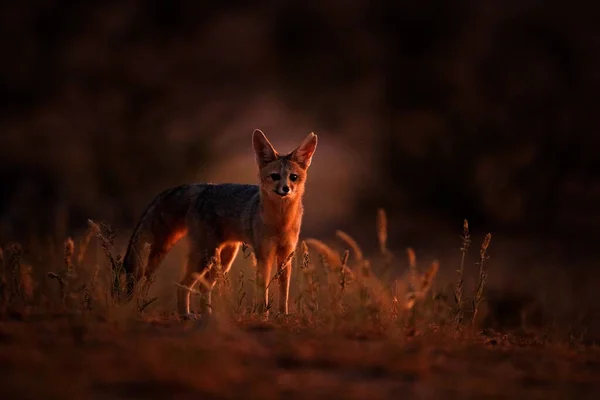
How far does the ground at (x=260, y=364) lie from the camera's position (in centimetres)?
417

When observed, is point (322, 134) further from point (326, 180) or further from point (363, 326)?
point (363, 326)

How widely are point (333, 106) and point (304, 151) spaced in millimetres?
11450

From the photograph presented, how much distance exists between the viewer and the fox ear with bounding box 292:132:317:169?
781 cm

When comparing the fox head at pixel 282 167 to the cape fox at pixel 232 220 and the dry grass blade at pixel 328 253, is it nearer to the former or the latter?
the cape fox at pixel 232 220

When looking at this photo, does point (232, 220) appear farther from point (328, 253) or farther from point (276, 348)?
point (276, 348)

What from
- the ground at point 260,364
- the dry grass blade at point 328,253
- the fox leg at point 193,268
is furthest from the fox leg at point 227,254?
the ground at point 260,364

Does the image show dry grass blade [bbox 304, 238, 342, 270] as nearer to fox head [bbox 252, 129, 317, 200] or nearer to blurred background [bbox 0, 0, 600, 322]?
fox head [bbox 252, 129, 317, 200]

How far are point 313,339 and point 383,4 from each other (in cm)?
1452

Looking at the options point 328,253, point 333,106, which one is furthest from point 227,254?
point 333,106

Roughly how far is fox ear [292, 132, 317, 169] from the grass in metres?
1.55

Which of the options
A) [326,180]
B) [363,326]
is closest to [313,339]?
[363,326]

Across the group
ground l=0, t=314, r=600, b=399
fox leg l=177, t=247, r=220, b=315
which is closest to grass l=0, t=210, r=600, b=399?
ground l=0, t=314, r=600, b=399

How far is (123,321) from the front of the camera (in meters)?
5.24

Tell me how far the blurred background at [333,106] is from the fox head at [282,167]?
7454mm
